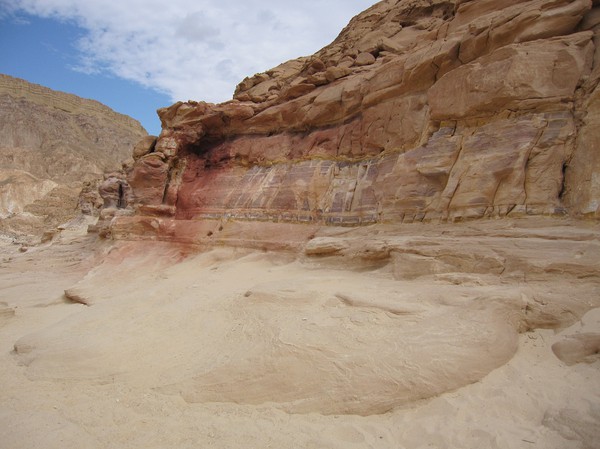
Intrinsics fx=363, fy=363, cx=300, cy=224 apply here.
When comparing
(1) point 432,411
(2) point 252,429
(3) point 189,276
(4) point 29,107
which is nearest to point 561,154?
(1) point 432,411

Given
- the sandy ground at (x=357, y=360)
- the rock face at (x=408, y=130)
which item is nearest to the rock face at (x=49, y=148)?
the rock face at (x=408, y=130)

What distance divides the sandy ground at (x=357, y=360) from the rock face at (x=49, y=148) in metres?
34.0

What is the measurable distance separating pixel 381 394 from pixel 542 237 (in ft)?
12.6

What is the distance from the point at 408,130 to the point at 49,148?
61.7m

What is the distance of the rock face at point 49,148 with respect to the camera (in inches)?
1439

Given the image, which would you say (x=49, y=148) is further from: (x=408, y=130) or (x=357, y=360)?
(x=357, y=360)

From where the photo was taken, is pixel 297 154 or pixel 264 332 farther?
pixel 297 154

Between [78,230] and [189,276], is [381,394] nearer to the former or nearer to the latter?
[189,276]

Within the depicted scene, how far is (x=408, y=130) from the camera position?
9.92 meters

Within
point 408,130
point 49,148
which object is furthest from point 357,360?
point 49,148

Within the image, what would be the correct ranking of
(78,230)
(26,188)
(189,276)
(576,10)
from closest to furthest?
(576,10) < (189,276) < (78,230) < (26,188)

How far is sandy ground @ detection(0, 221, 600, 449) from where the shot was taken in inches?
134

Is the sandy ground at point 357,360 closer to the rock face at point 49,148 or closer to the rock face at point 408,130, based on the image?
the rock face at point 408,130

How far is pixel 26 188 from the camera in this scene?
3931 cm
